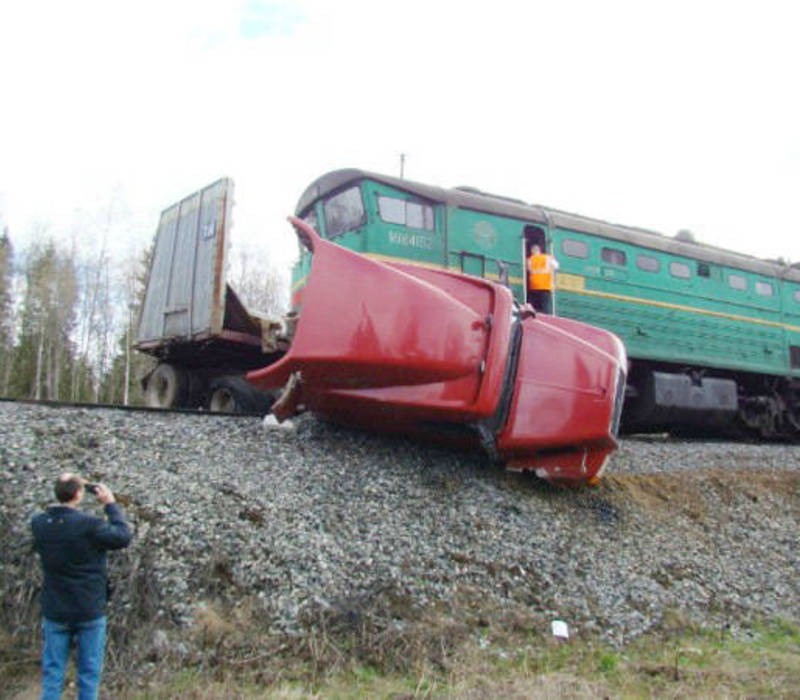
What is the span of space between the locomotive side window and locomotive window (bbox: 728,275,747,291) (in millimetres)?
465

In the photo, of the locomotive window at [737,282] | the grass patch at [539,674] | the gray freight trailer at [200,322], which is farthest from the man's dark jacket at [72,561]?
the locomotive window at [737,282]

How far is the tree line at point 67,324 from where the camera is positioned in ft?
87.9

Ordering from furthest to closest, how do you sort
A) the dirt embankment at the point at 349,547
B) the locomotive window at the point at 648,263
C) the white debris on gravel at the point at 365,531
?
the locomotive window at the point at 648,263, the white debris on gravel at the point at 365,531, the dirt embankment at the point at 349,547

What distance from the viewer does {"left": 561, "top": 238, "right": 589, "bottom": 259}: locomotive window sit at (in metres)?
10.1

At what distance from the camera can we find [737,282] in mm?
12562

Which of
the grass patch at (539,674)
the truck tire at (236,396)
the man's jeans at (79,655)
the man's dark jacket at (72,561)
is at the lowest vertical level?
the grass patch at (539,674)

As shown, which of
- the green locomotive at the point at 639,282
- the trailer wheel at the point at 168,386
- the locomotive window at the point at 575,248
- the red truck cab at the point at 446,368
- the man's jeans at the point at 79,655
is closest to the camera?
the man's jeans at the point at 79,655

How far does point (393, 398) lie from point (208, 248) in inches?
146

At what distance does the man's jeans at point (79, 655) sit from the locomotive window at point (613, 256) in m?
9.15

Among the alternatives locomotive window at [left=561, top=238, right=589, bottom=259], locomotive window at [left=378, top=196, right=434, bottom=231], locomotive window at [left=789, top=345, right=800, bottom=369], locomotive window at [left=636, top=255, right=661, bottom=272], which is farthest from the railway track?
locomotive window at [left=789, top=345, right=800, bottom=369]

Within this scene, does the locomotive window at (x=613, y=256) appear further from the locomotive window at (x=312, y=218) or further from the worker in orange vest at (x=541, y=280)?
the locomotive window at (x=312, y=218)

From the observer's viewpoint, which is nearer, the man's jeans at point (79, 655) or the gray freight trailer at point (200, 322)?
the man's jeans at point (79, 655)

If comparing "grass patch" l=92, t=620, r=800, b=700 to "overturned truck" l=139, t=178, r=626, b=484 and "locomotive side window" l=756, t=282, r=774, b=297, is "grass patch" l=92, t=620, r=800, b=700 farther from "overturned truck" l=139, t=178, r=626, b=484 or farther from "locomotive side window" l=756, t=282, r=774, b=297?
"locomotive side window" l=756, t=282, r=774, b=297

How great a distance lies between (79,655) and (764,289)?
1341cm
